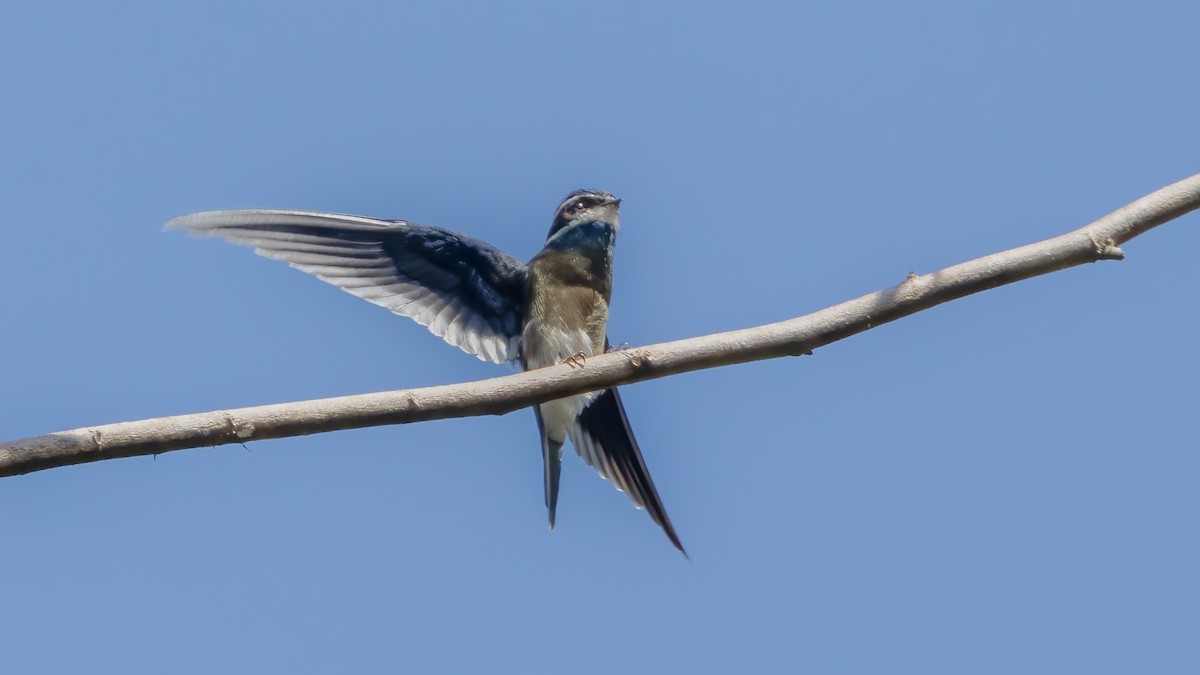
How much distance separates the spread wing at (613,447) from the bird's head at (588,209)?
0.90 m

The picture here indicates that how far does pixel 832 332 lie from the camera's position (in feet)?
12.2

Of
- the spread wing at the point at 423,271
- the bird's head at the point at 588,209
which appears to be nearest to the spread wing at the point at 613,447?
the spread wing at the point at 423,271

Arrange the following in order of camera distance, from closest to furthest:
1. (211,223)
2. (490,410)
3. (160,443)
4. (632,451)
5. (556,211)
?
1. (160,443)
2. (490,410)
3. (211,223)
4. (632,451)
5. (556,211)

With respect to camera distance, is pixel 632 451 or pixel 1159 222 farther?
pixel 632 451

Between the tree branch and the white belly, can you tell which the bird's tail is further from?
the tree branch

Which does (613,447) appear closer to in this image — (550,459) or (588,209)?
(550,459)

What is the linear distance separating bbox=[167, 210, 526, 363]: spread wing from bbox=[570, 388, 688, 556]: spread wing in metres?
0.46

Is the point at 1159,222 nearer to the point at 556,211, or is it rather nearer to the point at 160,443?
the point at 160,443

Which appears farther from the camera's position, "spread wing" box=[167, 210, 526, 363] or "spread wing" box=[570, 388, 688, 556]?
"spread wing" box=[570, 388, 688, 556]

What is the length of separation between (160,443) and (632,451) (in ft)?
9.59

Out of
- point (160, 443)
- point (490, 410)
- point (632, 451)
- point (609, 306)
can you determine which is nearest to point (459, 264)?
point (609, 306)

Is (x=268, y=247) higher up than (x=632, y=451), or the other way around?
(x=268, y=247)

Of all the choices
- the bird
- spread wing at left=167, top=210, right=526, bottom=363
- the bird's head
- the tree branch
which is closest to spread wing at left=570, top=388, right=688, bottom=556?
the bird

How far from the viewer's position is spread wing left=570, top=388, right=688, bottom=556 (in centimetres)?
579
